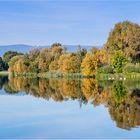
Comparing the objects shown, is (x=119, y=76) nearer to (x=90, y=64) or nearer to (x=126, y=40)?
(x=126, y=40)

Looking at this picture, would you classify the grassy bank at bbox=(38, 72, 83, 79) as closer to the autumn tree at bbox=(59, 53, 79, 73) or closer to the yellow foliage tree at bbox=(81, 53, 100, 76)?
the autumn tree at bbox=(59, 53, 79, 73)

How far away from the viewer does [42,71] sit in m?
75.1

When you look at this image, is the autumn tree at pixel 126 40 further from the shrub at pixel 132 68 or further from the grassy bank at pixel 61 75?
the grassy bank at pixel 61 75

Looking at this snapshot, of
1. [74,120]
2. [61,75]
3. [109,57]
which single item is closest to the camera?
[74,120]

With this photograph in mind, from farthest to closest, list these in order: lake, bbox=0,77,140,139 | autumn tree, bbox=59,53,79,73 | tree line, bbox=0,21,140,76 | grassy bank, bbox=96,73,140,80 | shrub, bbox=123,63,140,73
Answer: autumn tree, bbox=59,53,79,73 < tree line, bbox=0,21,140,76 < shrub, bbox=123,63,140,73 < grassy bank, bbox=96,73,140,80 < lake, bbox=0,77,140,139

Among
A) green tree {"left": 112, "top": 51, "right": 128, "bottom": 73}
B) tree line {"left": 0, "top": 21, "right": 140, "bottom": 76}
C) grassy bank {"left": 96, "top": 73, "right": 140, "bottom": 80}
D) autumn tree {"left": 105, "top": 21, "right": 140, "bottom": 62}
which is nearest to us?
grassy bank {"left": 96, "top": 73, "right": 140, "bottom": 80}

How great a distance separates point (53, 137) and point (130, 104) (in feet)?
30.8

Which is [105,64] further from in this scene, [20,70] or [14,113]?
[14,113]

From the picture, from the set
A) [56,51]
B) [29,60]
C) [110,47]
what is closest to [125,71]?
[110,47]

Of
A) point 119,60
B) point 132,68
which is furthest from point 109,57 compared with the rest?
point 132,68

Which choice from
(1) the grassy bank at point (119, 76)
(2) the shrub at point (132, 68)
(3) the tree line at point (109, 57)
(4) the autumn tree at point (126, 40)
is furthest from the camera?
(4) the autumn tree at point (126, 40)

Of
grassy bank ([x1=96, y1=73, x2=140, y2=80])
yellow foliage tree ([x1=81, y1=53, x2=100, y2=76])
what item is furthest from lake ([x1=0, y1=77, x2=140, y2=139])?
yellow foliage tree ([x1=81, y1=53, x2=100, y2=76])

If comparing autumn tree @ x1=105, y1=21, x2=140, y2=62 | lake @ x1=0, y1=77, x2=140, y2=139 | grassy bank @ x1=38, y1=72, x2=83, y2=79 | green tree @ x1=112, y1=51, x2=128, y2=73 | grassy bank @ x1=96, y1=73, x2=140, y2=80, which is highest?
autumn tree @ x1=105, y1=21, x2=140, y2=62

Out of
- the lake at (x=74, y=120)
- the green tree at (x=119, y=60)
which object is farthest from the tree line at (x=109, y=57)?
the lake at (x=74, y=120)
